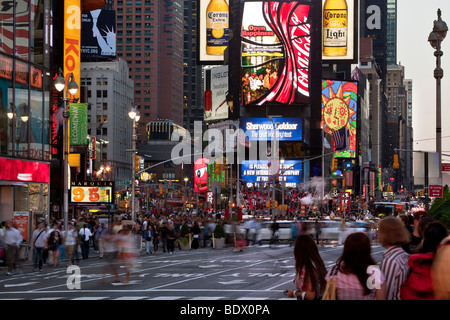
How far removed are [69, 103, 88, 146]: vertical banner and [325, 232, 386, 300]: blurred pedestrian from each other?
52.0 metres

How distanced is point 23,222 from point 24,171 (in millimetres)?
3843

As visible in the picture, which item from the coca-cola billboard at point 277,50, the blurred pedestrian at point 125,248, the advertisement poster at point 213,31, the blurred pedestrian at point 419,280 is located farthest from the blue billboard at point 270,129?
the blurred pedestrian at point 419,280

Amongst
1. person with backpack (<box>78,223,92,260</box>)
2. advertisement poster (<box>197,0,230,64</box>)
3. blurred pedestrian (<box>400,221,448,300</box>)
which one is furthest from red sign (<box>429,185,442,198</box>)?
advertisement poster (<box>197,0,230,64</box>)

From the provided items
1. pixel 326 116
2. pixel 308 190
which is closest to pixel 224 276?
pixel 308 190

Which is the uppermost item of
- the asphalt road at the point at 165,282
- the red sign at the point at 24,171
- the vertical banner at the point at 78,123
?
the vertical banner at the point at 78,123

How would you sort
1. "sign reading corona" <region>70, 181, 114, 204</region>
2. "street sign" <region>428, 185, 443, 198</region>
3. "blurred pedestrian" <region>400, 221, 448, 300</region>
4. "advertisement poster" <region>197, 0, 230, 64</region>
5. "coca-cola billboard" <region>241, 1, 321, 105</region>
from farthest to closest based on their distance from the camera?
"advertisement poster" <region>197, 0, 230, 64</region>, "coca-cola billboard" <region>241, 1, 321, 105</region>, "sign reading corona" <region>70, 181, 114, 204</region>, "street sign" <region>428, 185, 443, 198</region>, "blurred pedestrian" <region>400, 221, 448, 300</region>

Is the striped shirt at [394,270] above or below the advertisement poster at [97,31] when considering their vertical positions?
below

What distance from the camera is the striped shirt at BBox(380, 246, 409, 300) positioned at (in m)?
8.09

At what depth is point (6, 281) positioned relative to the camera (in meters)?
26.0

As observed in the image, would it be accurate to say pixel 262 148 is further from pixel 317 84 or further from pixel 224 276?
pixel 224 276

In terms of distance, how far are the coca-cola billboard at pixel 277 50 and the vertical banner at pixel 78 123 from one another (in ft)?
223

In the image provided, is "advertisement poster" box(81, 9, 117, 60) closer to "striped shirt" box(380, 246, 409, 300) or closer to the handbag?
"striped shirt" box(380, 246, 409, 300)

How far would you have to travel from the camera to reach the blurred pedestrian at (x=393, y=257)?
8102mm

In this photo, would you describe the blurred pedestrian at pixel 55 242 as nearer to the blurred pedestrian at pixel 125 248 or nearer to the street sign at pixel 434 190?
the blurred pedestrian at pixel 125 248
